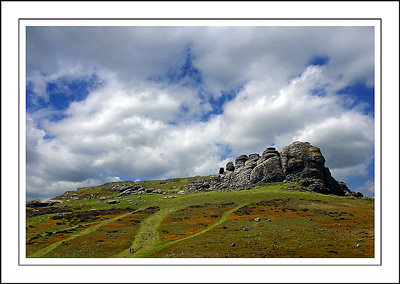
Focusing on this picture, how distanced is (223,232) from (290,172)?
93.0 meters

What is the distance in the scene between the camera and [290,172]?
131500mm

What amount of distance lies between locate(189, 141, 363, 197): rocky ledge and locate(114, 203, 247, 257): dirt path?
2484 inches

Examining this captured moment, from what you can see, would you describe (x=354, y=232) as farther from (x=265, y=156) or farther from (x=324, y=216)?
(x=265, y=156)

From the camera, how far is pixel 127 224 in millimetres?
67125

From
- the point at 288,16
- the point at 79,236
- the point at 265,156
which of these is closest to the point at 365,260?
the point at 288,16

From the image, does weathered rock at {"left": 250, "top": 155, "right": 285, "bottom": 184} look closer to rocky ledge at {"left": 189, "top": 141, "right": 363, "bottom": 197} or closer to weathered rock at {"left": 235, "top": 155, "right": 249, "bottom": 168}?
rocky ledge at {"left": 189, "top": 141, "right": 363, "bottom": 197}

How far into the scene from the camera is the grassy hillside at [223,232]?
3781cm

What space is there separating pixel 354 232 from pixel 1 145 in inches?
2545

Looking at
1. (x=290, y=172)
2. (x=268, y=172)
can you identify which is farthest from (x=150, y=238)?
(x=290, y=172)

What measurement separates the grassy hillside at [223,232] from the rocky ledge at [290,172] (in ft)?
107

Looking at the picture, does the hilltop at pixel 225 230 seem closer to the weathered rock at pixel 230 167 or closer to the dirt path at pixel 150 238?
the dirt path at pixel 150 238

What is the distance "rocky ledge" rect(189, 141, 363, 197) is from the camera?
409 feet

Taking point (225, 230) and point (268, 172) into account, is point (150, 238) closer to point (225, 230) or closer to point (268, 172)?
point (225, 230)

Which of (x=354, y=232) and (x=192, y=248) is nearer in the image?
(x=192, y=248)
